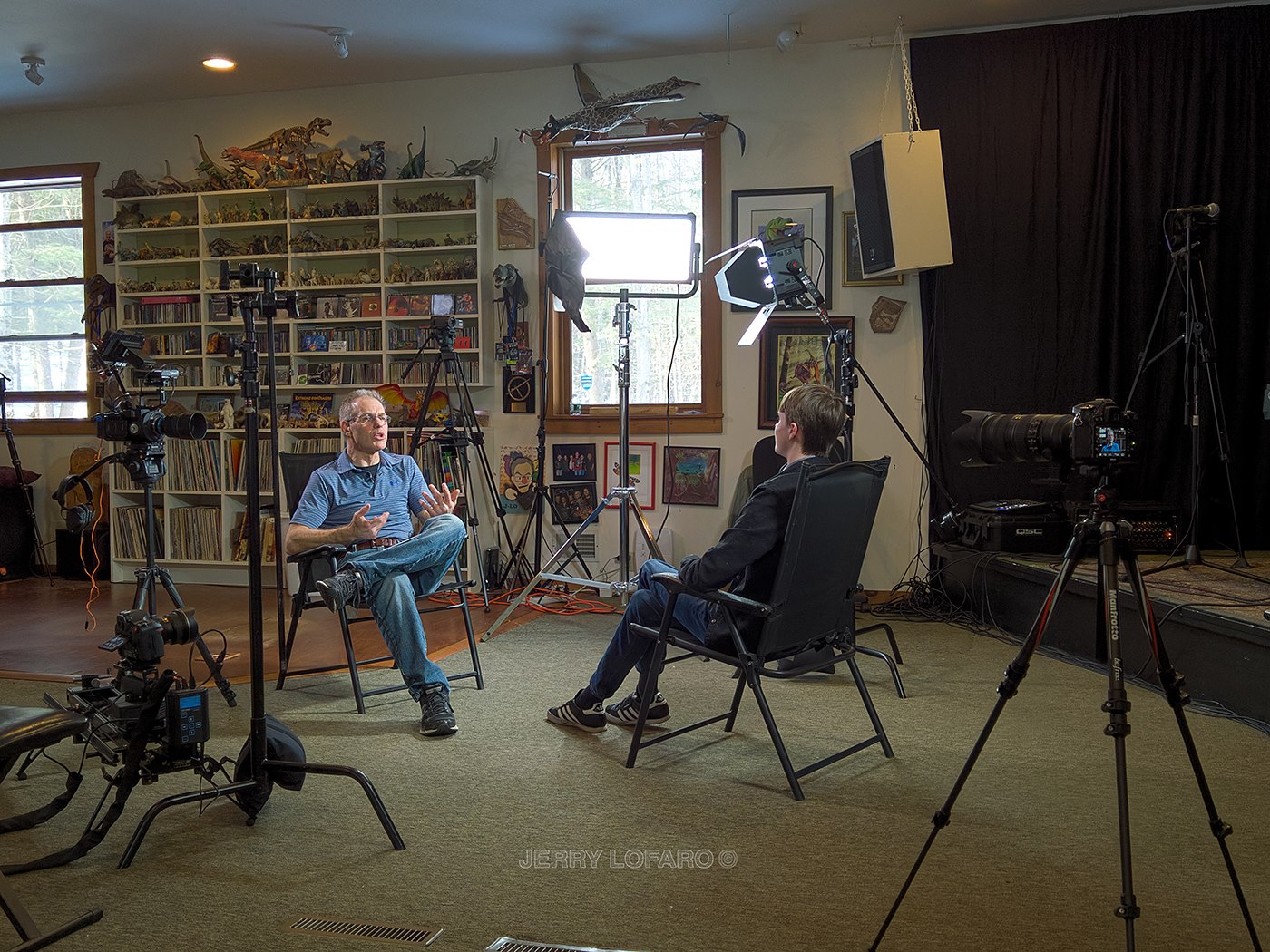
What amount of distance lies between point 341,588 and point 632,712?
102cm

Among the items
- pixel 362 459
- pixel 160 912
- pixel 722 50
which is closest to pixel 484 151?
pixel 722 50

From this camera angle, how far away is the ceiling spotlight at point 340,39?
Result: 532 cm

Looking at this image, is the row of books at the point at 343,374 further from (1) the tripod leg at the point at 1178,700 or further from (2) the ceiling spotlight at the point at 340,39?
(1) the tripod leg at the point at 1178,700

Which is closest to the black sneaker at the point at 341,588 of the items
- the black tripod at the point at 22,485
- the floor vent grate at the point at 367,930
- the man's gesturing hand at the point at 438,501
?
the man's gesturing hand at the point at 438,501

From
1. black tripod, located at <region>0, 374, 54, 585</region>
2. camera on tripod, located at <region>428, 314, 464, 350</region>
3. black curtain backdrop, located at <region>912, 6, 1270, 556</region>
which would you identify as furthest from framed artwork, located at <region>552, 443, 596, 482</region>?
black tripod, located at <region>0, 374, 54, 585</region>

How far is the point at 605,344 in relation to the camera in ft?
19.9

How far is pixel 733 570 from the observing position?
2713mm

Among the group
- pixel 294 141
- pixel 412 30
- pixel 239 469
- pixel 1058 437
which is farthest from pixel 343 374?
pixel 1058 437

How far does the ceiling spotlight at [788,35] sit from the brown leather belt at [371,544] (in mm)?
3325

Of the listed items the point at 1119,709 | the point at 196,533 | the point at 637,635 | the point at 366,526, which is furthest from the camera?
the point at 196,533

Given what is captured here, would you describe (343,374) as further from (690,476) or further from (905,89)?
(905,89)

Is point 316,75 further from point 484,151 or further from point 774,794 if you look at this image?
point 774,794

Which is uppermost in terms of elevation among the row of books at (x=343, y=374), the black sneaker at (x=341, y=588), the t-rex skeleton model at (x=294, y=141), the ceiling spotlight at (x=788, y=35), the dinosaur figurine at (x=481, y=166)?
the ceiling spotlight at (x=788, y=35)

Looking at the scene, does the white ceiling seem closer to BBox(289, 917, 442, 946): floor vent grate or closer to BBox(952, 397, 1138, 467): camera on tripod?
BBox(952, 397, 1138, 467): camera on tripod
